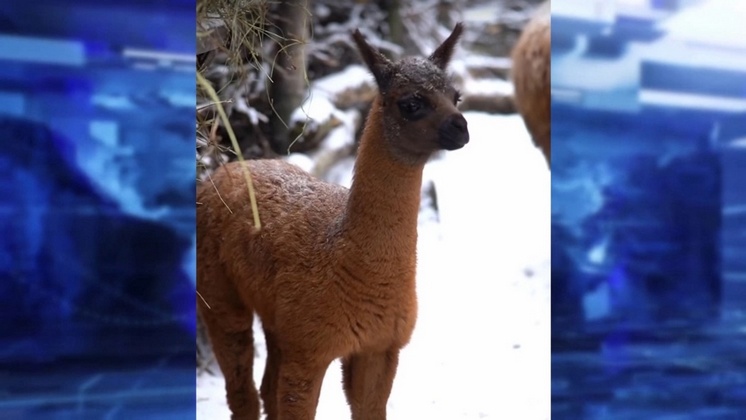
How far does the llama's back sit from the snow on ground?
0.60 metres

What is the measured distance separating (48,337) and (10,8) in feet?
1.92

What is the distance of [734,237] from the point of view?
190 cm

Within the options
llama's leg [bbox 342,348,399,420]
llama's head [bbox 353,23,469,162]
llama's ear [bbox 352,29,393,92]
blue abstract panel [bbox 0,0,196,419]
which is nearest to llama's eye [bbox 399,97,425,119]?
llama's head [bbox 353,23,469,162]

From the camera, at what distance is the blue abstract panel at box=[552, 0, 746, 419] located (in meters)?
1.80

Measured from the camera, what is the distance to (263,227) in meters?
2.53

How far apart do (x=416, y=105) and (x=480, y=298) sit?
1221 mm

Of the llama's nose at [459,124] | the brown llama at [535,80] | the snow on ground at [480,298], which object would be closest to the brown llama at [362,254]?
the llama's nose at [459,124]

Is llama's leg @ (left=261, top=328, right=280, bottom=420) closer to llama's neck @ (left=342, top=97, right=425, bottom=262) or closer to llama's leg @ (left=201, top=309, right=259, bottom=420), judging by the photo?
llama's leg @ (left=201, top=309, right=259, bottom=420)

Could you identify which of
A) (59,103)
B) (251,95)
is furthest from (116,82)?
(251,95)

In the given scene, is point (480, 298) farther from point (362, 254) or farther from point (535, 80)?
point (362, 254)

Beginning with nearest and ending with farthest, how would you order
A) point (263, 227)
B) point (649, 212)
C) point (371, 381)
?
point (649, 212)
point (371, 381)
point (263, 227)

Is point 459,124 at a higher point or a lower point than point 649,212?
higher

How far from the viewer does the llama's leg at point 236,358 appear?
272cm

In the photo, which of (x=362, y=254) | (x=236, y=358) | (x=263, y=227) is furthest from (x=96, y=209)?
(x=236, y=358)
